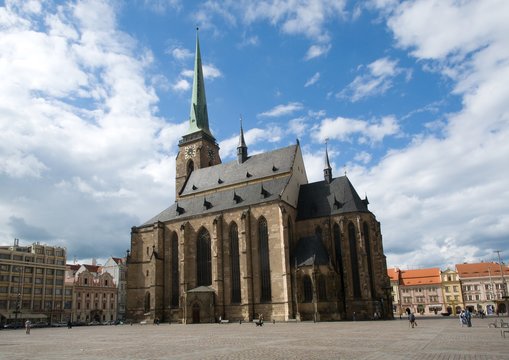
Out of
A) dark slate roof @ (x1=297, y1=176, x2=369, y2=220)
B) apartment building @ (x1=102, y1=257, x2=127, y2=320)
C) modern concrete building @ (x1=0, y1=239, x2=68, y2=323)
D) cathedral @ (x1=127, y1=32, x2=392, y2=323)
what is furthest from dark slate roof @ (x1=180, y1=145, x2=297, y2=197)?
apartment building @ (x1=102, y1=257, x2=127, y2=320)

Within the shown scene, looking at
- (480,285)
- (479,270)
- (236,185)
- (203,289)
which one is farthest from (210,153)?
(479,270)

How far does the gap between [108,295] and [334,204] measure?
59.7 meters

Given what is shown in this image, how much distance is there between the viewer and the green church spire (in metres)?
71.2

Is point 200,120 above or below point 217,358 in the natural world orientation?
above

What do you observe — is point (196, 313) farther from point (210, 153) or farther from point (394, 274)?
point (394, 274)

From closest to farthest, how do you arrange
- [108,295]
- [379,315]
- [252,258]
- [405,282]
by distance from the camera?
[379,315] → [252,258] → [108,295] → [405,282]

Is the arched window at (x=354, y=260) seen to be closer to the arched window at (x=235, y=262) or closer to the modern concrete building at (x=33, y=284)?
the arched window at (x=235, y=262)

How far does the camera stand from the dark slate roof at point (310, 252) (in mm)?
44884

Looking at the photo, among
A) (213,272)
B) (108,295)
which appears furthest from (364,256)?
(108,295)

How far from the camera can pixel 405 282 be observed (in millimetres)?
95625

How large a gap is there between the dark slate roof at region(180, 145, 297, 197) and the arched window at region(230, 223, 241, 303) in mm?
8901

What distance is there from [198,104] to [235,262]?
32870mm

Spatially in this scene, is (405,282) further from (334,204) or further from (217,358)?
(217,358)

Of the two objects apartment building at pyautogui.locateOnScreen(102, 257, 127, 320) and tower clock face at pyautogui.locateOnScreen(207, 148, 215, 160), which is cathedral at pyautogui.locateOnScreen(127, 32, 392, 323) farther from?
apartment building at pyautogui.locateOnScreen(102, 257, 127, 320)
